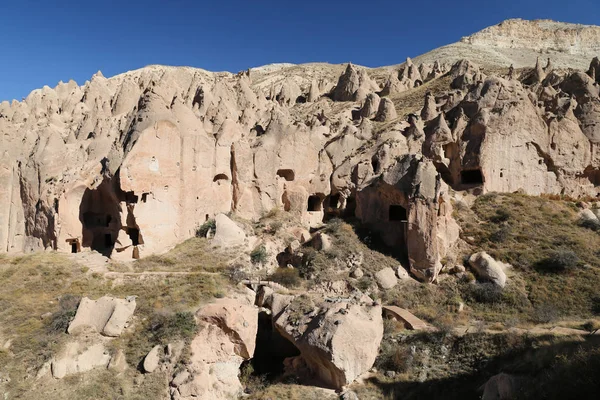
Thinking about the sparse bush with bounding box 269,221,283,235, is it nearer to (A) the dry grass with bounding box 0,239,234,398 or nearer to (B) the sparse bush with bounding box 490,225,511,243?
(A) the dry grass with bounding box 0,239,234,398

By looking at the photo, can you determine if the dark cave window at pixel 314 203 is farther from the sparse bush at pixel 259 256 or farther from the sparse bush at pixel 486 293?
the sparse bush at pixel 486 293

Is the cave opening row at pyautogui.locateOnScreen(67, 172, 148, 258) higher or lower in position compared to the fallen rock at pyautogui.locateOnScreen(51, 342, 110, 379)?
higher

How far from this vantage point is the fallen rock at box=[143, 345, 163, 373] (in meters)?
12.0

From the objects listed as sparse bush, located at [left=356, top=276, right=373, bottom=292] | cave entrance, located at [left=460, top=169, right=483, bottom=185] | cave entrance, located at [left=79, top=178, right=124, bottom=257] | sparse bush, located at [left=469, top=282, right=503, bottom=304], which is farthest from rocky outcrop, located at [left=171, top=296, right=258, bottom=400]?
cave entrance, located at [left=460, top=169, right=483, bottom=185]

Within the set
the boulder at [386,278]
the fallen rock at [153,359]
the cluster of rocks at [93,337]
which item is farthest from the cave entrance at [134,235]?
the boulder at [386,278]

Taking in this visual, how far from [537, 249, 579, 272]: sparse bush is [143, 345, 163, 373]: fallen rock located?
16.0 m

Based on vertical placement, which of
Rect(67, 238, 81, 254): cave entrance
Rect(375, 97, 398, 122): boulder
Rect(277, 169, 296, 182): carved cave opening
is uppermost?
Rect(375, 97, 398, 122): boulder

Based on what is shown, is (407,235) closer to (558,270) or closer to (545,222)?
(558,270)

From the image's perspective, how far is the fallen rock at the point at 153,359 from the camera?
12.0 metres

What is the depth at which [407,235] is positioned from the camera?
18047mm

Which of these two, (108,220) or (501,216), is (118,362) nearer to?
(108,220)

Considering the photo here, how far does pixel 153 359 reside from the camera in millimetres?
12188

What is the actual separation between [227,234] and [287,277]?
4.02m

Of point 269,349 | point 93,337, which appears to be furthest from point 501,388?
point 93,337
